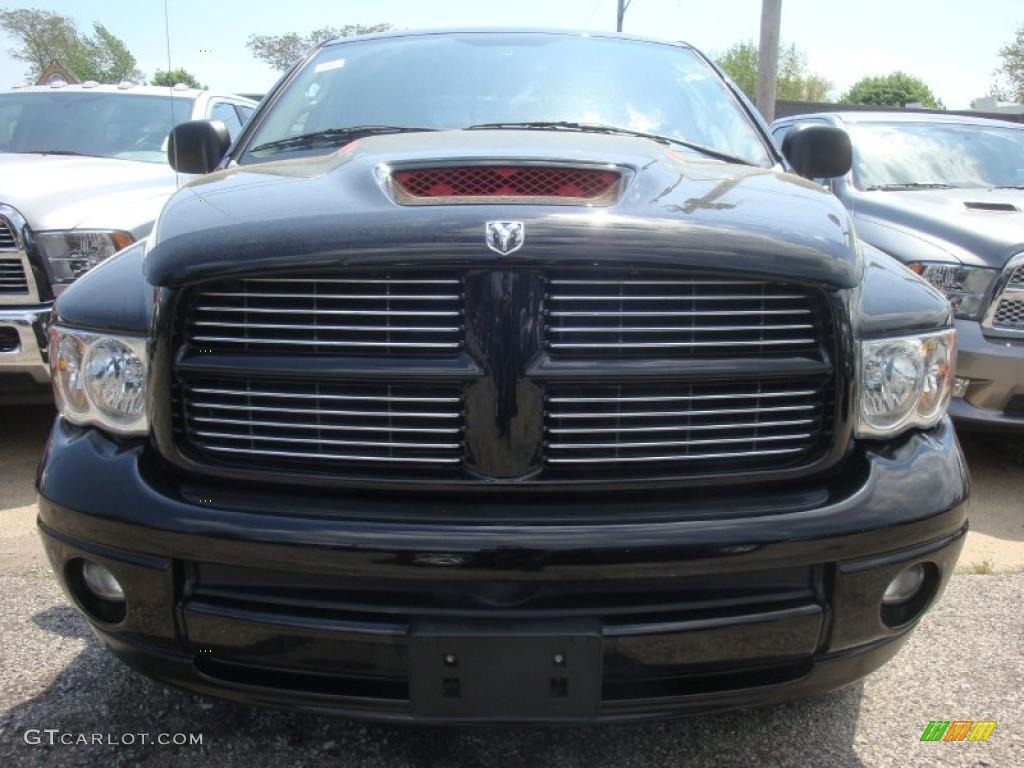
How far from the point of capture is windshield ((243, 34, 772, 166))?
2877 mm

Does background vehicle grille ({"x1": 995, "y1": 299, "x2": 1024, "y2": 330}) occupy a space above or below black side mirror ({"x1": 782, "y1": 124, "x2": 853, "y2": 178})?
below

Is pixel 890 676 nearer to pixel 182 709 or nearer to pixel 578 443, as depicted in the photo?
pixel 578 443

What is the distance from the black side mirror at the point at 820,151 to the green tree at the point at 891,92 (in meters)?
57.7

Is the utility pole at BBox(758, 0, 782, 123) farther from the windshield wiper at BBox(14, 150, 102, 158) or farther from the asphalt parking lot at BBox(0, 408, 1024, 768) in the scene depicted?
the asphalt parking lot at BBox(0, 408, 1024, 768)

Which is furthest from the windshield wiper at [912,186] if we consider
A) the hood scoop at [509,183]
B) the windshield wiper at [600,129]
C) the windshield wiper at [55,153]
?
the windshield wiper at [55,153]

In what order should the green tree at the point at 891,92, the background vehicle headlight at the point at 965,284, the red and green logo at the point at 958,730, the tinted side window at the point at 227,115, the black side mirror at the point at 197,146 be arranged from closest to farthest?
the red and green logo at the point at 958,730, the black side mirror at the point at 197,146, the background vehicle headlight at the point at 965,284, the tinted side window at the point at 227,115, the green tree at the point at 891,92

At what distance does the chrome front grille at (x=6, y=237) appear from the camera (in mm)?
4242

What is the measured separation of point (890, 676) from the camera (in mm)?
A: 2646

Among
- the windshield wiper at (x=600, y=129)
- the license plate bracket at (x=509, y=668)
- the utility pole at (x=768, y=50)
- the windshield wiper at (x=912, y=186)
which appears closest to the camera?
the license plate bracket at (x=509, y=668)

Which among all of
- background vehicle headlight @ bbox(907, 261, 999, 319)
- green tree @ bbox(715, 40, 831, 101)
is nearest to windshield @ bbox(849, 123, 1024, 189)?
background vehicle headlight @ bbox(907, 261, 999, 319)

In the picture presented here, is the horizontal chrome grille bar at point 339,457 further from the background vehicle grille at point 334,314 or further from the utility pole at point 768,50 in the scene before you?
the utility pole at point 768,50

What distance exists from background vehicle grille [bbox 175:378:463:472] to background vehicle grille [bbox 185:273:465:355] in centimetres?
8

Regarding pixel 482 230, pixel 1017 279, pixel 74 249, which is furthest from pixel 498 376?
pixel 1017 279

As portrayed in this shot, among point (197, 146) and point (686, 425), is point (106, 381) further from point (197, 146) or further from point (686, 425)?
point (197, 146)
